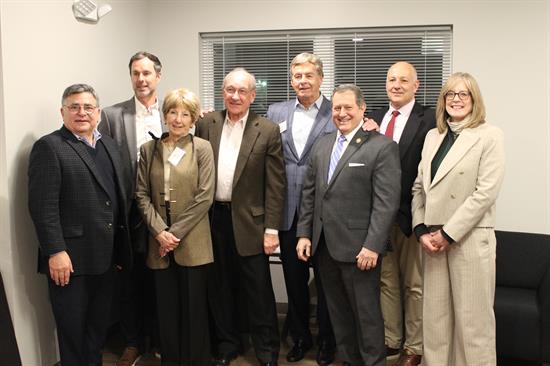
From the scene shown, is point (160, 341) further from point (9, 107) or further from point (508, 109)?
point (508, 109)

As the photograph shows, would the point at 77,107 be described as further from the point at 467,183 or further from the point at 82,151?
the point at 467,183

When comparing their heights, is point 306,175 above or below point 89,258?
above

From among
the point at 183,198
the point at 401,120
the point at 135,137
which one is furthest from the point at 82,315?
the point at 401,120

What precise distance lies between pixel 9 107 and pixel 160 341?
5.09 ft

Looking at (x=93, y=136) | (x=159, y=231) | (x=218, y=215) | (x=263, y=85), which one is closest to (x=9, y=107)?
(x=93, y=136)

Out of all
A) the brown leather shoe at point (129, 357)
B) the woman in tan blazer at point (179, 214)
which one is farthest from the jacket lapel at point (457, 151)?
the brown leather shoe at point (129, 357)

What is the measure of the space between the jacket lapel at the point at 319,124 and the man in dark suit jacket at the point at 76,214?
3.62ft

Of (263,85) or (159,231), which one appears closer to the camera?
(159,231)

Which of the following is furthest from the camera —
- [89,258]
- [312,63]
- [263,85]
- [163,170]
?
[263,85]

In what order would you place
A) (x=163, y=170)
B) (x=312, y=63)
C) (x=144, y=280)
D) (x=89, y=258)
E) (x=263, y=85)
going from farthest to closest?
(x=263, y=85)
(x=144, y=280)
(x=312, y=63)
(x=163, y=170)
(x=89, y=258)

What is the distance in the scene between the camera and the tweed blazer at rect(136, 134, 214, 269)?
282 centimetres

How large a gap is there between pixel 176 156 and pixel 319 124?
89 centimetres

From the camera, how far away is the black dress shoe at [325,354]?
10.6 feet

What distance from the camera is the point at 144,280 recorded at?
3340mm
